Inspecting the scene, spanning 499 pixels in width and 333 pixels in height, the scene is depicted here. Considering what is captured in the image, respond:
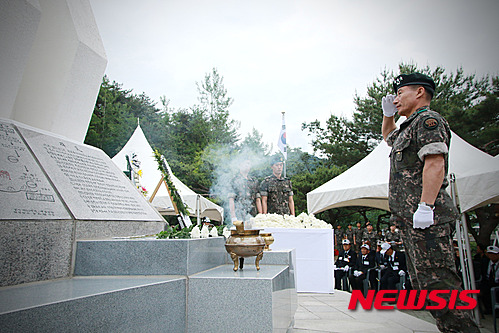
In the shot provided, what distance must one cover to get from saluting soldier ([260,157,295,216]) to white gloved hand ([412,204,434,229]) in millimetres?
4318

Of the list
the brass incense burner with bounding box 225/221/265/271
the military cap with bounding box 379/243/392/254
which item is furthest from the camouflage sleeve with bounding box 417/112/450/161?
the military cap with bounding box 379/243/392/254

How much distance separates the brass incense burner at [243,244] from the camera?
246 cm

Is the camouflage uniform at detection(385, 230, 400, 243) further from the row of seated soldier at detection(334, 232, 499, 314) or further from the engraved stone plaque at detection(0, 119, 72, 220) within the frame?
the engraved stone plaque at detection(0, 119, 72, 220)

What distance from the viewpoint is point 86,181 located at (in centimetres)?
299

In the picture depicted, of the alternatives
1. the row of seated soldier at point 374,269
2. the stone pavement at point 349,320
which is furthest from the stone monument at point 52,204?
the row of seated soldier at point 374,269

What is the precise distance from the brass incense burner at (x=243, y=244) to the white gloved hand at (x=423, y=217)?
44.4 inches

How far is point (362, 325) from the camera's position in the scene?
3252 mm

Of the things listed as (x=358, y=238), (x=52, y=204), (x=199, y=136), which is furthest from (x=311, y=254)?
(x=199, y=136)

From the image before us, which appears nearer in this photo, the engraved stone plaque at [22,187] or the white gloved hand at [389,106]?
the engraved stone plaque at [22,187]

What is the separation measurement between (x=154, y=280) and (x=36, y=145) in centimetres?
176

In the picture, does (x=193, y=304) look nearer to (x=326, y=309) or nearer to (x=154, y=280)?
(x=154, y=280)

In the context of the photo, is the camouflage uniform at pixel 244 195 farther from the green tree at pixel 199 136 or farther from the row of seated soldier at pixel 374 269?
the green tree at pixel 199 136

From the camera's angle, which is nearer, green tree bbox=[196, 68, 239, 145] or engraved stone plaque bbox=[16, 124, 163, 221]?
engraved stone plaque bbox=[16, 124, 163, 221]

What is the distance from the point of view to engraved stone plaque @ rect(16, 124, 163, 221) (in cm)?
265
